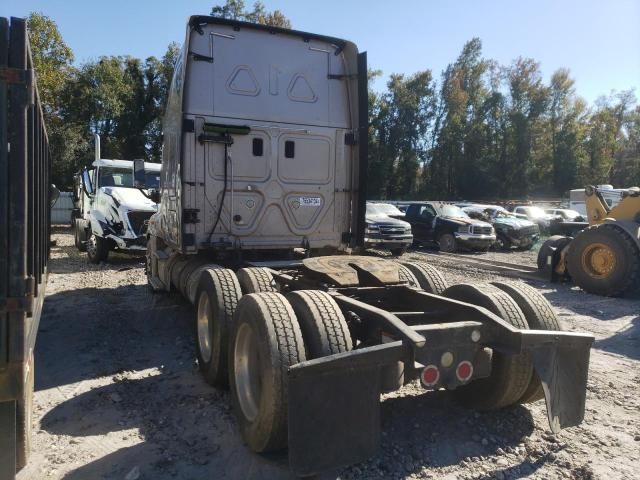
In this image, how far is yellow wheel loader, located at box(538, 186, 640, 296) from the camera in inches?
396

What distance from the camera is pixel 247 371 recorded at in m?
3.84

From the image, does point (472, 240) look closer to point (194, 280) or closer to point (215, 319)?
point (194, 280)

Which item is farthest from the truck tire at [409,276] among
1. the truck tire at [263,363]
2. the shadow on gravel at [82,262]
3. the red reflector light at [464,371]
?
the shadow on gravel at [82,262]

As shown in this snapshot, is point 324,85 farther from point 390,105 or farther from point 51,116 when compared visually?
point 390,105

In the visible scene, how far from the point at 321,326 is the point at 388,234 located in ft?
43.2

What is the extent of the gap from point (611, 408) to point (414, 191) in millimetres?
50939

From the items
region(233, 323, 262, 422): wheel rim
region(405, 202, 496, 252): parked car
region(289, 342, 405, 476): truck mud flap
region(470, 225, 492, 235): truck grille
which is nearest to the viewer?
region(289, 342, 405, 476): truck mud flap

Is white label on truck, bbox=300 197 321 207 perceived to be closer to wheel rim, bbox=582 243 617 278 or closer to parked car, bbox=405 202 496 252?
wheel rim, bbox=582 243 617 278

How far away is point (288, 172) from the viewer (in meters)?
6.35

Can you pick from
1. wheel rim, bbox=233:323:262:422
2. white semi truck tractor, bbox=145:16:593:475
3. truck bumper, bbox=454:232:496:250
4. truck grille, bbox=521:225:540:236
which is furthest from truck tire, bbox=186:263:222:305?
truck grille, bbox=521:225:540:236

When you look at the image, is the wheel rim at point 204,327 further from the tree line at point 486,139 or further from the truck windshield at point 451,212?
the tree line at point 486,139

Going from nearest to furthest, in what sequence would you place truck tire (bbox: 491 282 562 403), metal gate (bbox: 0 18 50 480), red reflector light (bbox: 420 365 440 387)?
metal gate (bbox: 0 18 50 480), red reflector light (bbox: 420 365 440 387), truck tire (bbox: 491 282 562 403)

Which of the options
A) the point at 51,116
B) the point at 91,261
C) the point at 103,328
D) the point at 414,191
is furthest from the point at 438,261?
the point at 414,191

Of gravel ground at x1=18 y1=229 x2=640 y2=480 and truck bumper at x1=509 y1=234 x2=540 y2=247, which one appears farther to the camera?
truck bumper at x1=509 y1=234 x2=540 y2=247
